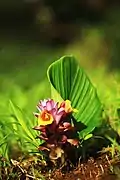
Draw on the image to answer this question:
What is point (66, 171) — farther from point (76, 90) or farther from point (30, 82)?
point (30, 82)

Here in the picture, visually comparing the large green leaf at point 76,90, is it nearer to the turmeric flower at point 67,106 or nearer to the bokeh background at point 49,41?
the turmeric flower at point 67,106

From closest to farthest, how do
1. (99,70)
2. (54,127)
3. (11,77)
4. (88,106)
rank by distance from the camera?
(54,127) → (88,106) → (99,70) → (11,77)

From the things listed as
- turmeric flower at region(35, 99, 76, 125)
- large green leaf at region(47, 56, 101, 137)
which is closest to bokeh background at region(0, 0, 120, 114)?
large green leaf at region(47, 56, 101, 137)

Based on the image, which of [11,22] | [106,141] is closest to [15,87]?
[106,141]

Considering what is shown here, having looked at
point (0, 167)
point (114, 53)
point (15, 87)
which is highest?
point (114, 53)

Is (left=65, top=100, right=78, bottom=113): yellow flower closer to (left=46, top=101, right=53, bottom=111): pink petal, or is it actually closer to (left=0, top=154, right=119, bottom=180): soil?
(left=46, top=101, right=53, bottom=111): pink petal

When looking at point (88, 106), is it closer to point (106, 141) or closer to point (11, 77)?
point (106, 141)
